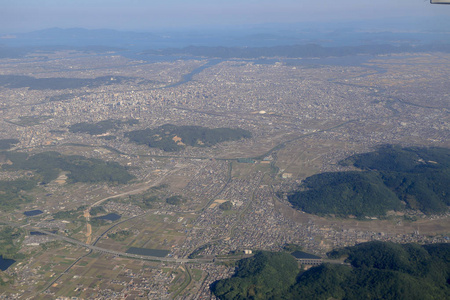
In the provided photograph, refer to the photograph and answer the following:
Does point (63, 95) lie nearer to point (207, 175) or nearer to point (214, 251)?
point (207, 175)

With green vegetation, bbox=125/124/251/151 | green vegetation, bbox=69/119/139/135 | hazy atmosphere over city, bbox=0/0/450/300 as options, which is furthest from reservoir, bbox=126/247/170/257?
green vegetation, bbox=69/119/139/135

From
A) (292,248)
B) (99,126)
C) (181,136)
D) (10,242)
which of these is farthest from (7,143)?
(292,248)

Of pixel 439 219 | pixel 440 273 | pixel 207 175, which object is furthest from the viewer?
pixel 207 175

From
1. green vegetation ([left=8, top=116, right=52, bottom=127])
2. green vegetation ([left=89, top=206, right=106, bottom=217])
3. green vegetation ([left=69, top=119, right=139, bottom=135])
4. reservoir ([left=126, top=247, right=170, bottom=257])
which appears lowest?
reservoir ([left=126, top=247, right=170, bottom=257])

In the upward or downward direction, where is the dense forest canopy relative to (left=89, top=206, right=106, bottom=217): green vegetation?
upward

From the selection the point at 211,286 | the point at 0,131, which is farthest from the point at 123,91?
the point at 211,286

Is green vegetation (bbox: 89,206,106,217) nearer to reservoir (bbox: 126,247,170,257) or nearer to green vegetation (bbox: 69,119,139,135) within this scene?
reservoir (bbox: 126,247,170,257)

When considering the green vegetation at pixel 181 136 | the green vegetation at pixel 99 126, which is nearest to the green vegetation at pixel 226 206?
the green vegetation at pixel 181 136

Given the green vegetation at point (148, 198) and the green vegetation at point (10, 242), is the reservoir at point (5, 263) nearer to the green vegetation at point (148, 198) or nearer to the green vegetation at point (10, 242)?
the green vegetation at point (10, 242)
